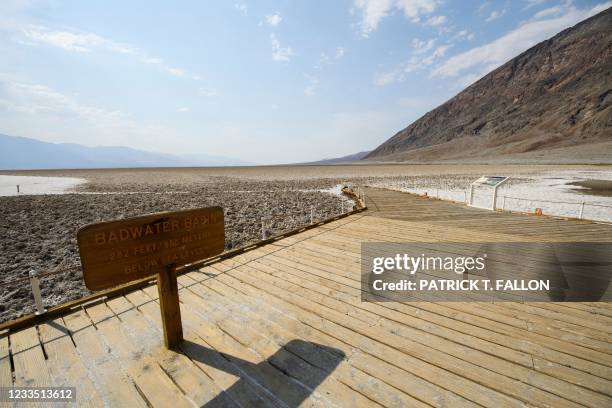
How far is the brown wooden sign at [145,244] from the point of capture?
8.70 ft

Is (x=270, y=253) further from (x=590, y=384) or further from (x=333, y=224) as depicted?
(x=590, y=384)

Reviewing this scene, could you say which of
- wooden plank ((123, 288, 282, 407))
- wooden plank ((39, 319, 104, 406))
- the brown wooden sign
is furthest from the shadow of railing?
the brown wooden sign

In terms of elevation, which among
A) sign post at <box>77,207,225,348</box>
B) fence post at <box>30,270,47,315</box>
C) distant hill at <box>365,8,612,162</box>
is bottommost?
fence post at <box>30,270,47,315</box>

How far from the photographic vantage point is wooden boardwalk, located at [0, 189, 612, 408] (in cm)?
266

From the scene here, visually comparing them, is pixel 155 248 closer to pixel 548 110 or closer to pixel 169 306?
pixel 169 306

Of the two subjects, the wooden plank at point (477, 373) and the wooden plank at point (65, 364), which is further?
the wooden plank at point (65, 364)

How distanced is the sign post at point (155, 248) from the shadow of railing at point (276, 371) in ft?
1.93

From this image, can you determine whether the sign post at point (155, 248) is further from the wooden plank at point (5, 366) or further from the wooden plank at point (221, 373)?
the wooden plank at point (5, 366)

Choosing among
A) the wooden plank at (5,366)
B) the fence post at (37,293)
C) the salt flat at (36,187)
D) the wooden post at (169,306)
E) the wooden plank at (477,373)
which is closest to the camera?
the wooden plank at (477,373)

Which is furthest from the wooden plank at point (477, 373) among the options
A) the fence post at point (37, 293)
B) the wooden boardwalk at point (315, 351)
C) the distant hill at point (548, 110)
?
the distant hill at point (548, 110)

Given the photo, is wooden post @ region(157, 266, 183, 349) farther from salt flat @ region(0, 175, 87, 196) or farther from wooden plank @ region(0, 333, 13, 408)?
salt flat @ region(0, 175, 87, 196)

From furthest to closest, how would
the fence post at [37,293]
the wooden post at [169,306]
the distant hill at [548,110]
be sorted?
the distant hill at [548,110]
the fence post at [37,293]
the wooden post at [169,306]

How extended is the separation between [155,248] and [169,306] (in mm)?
721

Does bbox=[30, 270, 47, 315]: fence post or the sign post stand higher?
the sign post
